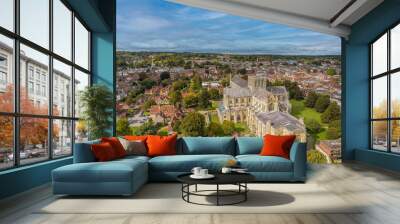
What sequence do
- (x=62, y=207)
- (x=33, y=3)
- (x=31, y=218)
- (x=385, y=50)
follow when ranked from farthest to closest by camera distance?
(x=385, y=50)
(x=33, y=3)
(x=62, y=207)
(x=31, y=218)

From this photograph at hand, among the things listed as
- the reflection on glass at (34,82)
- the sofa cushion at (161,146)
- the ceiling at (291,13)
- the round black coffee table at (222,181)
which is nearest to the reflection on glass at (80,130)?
the reflection on glass at (34,82)

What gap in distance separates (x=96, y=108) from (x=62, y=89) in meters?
1.19

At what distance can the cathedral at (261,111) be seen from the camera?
36.9 ft

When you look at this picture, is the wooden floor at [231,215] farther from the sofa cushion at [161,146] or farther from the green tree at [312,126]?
the green tree at [312,126]

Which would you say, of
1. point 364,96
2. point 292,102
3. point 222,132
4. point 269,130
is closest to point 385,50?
point 364,96

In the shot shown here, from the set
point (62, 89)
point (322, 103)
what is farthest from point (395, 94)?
point (62, 89)

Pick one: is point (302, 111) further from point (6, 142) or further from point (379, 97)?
point (6, 142)

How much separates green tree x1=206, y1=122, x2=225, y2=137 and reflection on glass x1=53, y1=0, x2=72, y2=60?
183 inches

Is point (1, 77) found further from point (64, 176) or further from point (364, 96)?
point (364, 96)

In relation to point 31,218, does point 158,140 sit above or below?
above

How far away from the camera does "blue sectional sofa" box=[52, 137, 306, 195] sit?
5.25m

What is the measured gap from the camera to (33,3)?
245 inches

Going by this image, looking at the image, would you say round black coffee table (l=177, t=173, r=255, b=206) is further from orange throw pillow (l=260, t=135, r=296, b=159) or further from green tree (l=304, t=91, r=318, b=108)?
green tree (l=304, t=91, r=318, b=108)

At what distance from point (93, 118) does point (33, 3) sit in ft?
9.70
